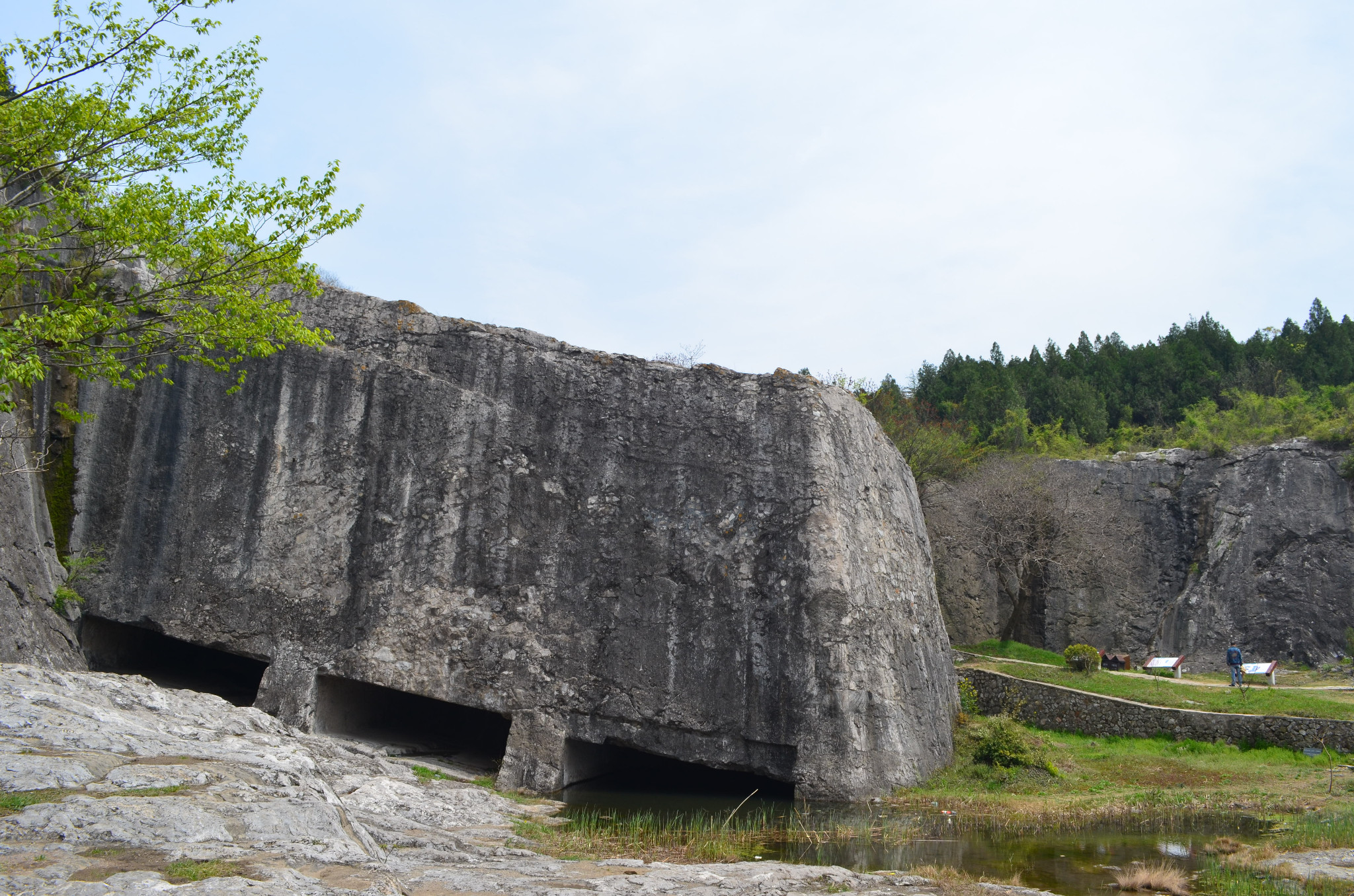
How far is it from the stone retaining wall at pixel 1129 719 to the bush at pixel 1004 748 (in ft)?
9.86

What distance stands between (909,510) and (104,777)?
645 inches

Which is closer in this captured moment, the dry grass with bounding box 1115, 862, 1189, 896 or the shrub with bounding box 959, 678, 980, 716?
the dry grass with bounding box 1115, 862, 1189, 896

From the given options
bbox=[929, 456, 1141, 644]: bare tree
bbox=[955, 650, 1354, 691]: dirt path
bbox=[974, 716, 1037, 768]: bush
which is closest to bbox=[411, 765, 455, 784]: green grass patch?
bbox=[974, 716, 1037, 768]: bush

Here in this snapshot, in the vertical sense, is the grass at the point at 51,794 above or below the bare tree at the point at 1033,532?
below

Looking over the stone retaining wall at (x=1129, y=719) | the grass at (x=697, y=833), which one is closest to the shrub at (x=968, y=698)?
the stone retaining wall at (x=1129, y=719)

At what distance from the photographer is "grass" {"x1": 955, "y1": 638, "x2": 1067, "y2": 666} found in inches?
1088

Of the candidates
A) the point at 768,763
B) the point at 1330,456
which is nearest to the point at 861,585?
the point at 768,763

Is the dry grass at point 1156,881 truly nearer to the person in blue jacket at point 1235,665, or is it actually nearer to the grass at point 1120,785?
the grass at point 1120,785

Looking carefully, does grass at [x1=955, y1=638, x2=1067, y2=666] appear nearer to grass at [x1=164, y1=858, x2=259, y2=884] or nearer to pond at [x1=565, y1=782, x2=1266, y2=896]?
pond at [x1=565, y1=782, x2=1266, y2=896]

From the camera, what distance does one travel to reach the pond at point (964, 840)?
1145cm

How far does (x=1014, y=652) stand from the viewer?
1115 inches

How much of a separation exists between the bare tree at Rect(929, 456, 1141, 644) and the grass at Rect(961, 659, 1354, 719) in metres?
5.92

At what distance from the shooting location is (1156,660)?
2434 centimetres

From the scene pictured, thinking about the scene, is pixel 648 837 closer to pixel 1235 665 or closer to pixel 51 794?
pixel 51 794
